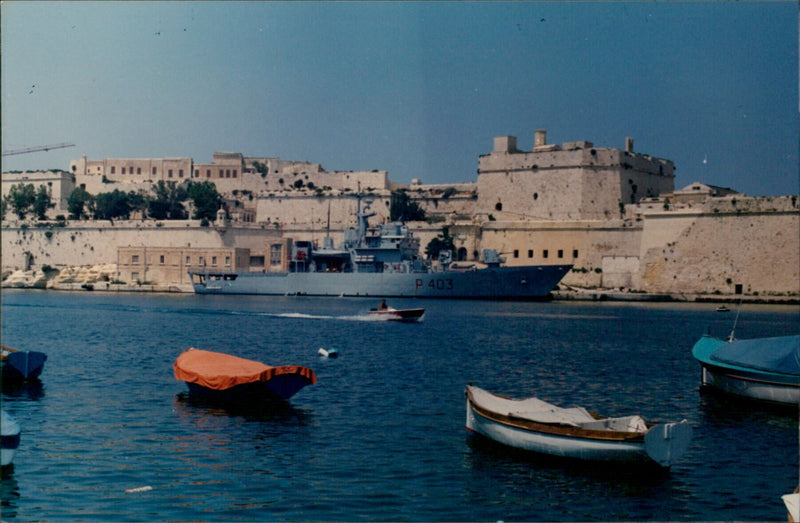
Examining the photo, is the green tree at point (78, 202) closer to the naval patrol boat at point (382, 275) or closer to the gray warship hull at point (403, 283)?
Result: the naval patrol boat at point (382, 275)

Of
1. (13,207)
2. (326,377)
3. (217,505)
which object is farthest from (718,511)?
(13,207)

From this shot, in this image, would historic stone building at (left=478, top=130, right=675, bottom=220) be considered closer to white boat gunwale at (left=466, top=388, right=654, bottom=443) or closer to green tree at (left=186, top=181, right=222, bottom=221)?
green tree at (left=186, top=181, right=222, bottom=221)

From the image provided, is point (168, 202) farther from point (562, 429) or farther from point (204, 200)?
point (562, 429)

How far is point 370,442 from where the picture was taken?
34.8ft

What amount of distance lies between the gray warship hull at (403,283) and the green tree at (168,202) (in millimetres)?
11140

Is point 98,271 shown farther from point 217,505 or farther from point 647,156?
point 217,505

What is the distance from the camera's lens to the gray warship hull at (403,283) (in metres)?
43.6

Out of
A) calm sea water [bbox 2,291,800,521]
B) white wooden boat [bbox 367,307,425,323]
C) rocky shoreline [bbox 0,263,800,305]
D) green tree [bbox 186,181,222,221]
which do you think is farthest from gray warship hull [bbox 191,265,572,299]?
calm sea water [bbox 2,291,800,521]

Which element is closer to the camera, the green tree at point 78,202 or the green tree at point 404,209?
the green tree at point 404,209

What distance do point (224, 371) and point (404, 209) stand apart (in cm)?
4236

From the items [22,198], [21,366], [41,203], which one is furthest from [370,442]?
[22,198]

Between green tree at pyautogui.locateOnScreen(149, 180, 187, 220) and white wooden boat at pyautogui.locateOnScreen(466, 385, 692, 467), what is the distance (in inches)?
2048

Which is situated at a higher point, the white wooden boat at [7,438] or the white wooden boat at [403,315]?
the white wooden boat at [7,438]

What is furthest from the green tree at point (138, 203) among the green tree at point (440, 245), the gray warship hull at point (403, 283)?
the green tree at point (440, 245)
